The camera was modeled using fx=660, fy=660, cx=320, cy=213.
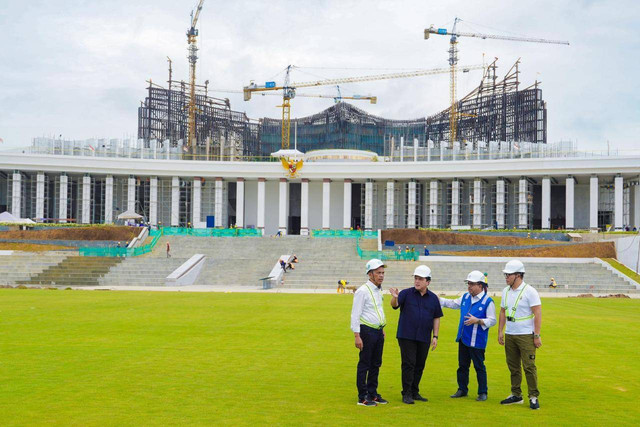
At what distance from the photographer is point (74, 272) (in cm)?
4453

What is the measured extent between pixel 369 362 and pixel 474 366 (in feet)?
6.15

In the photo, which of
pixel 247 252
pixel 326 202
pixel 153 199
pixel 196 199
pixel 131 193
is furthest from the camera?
pixel 326 202

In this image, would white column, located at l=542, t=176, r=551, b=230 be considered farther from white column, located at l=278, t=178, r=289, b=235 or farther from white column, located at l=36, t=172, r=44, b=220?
white column, located at l=36, t=172, r=44, b=220

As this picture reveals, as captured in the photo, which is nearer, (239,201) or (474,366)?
(474,366)

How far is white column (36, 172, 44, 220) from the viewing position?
7644 centimetres

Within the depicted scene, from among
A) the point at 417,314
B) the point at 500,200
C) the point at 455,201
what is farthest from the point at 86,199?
the point at 417,314

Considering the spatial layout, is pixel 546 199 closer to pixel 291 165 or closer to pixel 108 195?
pixel 291 165

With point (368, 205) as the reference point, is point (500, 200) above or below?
above

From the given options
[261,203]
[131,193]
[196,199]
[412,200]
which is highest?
[131,193]

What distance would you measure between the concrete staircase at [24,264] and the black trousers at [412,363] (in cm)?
3693

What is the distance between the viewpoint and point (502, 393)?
11141 mm

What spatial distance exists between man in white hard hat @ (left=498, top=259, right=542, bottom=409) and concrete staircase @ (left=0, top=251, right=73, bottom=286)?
37876 millimetres

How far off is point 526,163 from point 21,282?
174 ft

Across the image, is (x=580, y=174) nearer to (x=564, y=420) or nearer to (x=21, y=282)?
(x=21, y=282)
